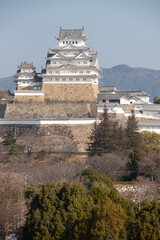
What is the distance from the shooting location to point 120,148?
122ft

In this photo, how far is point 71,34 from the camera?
50.1 meters

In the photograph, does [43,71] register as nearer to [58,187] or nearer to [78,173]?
[78,173]

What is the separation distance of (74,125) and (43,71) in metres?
7.80

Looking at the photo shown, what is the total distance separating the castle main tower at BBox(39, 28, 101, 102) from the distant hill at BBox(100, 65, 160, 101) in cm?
10787

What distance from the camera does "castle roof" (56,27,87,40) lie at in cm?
4953

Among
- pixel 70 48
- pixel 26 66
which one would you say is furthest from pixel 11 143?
pixel 70 48

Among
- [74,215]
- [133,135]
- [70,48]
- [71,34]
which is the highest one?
[71,34]

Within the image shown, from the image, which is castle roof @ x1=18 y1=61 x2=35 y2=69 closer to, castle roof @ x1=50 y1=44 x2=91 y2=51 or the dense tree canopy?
castle roof @ x1=50 y1=44 x2=91 y2=51

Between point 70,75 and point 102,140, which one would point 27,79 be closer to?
point 70,75

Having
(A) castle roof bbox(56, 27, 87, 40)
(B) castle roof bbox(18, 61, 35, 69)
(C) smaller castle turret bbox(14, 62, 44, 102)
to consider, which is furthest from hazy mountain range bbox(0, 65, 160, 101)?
(C) smaller castle turret bbox(14, 62, 44, 102)

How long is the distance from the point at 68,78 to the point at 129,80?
127 meters

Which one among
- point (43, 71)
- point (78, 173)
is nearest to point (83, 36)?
point (43, 71)

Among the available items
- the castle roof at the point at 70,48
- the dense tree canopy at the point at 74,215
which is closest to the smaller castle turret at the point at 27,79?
the castle roof at the point at 70,48

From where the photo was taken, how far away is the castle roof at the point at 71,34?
163 ft
